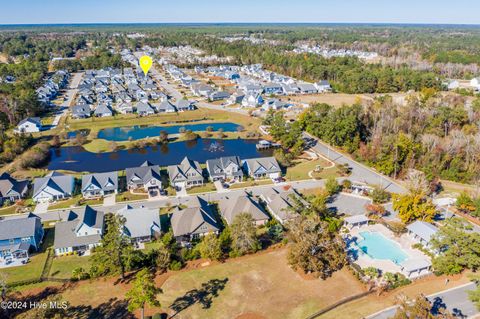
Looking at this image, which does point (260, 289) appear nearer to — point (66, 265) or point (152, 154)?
point (66, 265)

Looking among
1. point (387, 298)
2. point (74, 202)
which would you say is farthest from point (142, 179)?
point (387, 298)

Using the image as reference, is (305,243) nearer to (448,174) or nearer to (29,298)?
(29,298)

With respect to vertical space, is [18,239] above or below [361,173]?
below

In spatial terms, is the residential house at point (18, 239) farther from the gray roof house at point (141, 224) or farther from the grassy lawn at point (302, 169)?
the grassy lawn at point (302, 169)

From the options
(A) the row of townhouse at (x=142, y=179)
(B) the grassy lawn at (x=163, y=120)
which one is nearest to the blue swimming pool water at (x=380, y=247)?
(A) the row of townhouse at (x=142, y=179)

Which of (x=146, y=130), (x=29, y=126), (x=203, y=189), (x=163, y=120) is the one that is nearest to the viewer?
(x=203, y=189)

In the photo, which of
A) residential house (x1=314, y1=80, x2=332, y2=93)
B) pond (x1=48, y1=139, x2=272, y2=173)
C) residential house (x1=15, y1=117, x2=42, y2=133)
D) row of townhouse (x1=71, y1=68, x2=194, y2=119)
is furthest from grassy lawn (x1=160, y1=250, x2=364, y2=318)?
residential house (x1=314, y1=80, x2=332, y2=93)
